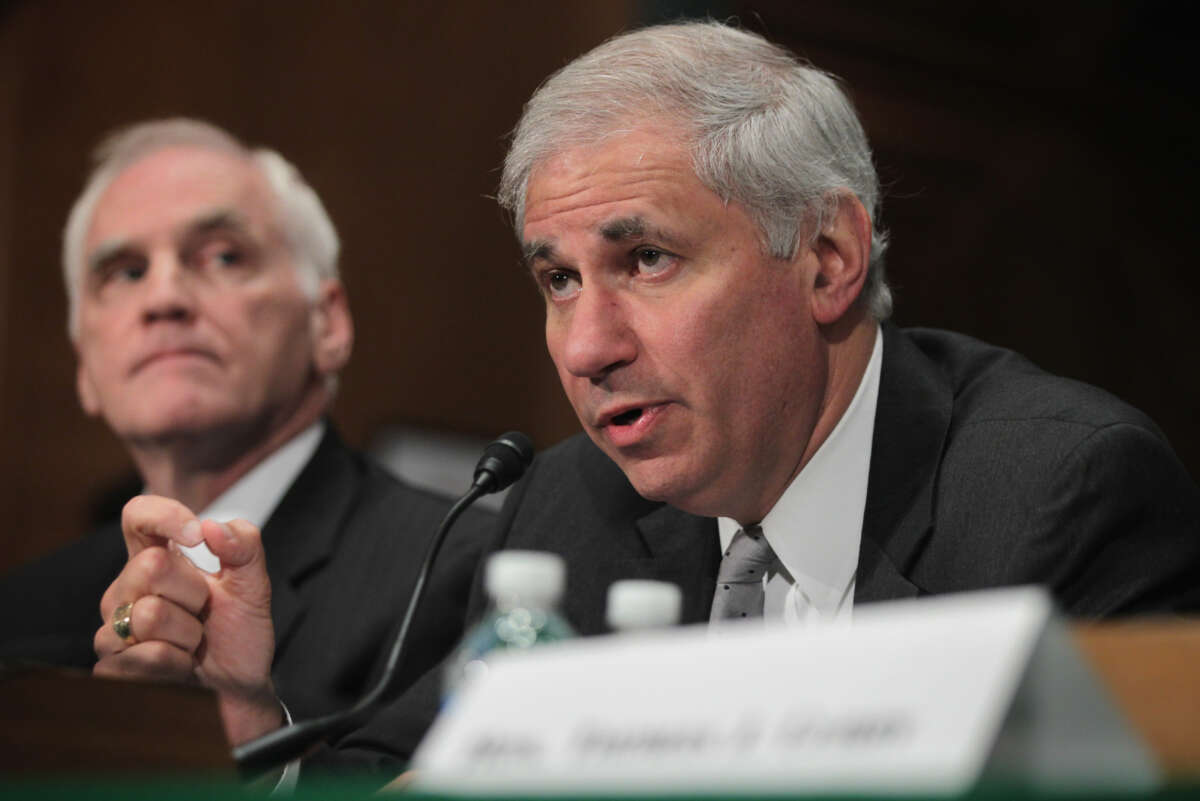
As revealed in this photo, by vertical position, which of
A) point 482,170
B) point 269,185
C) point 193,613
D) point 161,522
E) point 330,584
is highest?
point 269,185

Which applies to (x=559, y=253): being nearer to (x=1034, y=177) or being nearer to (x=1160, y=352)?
(x=1034, y=177)

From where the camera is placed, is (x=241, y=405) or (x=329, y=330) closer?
(x=241, y=405)

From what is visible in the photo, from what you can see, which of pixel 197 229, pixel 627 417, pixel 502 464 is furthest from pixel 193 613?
pixel 197 229

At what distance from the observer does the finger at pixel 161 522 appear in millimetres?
1642

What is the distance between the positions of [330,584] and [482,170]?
2210 millimetres

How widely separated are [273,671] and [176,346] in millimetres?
847

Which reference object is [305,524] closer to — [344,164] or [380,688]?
[380,688]

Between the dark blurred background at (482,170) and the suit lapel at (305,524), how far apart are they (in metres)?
1.55

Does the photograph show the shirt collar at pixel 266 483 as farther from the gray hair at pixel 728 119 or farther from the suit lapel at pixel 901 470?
the suit lapel at pixel 901 470

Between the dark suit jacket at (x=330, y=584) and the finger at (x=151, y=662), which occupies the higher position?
the finger at (x=151, y=662)

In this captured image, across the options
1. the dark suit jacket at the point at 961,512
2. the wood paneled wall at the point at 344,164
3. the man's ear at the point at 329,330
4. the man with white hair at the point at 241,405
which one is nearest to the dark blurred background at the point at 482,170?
the wood paneled wall at the point at 344,164

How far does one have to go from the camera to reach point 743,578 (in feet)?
5.74

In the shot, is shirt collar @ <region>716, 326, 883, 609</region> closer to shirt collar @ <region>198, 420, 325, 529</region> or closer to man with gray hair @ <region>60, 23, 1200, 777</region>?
man with gray hair @ <region>60, 23, 1200, 777</region>

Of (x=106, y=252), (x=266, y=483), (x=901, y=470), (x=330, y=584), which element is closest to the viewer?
(x=901, y=470)
